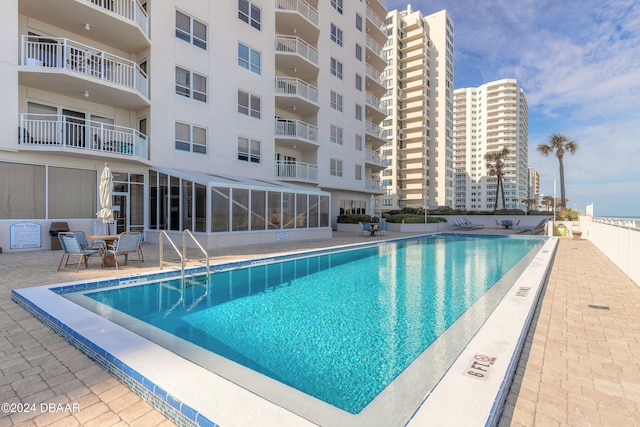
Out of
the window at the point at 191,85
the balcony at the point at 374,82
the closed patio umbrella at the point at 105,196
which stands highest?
the balcony at the point at 374,82

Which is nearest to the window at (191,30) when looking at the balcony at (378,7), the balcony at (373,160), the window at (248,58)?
the window at (248,58)

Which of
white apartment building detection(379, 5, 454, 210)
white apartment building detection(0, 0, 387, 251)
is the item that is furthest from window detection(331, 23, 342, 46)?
white apartment building detection(379, 5, 454, 210)

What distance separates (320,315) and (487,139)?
3781 inches

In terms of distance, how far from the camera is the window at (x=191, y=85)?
15.4 metres

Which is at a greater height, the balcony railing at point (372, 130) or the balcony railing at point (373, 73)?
the balcony railing at point (373, 73)

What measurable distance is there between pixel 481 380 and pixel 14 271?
32.9 ft

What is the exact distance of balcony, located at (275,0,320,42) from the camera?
20.5 metres

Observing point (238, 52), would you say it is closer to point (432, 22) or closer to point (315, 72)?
point (315, 72)

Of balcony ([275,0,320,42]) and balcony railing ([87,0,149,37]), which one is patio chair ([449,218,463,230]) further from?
balcony railing ([87,0,149,37])

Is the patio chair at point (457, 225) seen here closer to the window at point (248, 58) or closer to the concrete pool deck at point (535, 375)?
the window at point (248, 58)

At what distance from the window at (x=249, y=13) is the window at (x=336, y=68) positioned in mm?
7175

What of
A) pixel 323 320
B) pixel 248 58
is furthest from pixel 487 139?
pixel 323 320

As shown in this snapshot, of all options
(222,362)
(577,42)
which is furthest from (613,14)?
(222,362)

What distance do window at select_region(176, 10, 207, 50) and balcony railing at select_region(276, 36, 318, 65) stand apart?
5424 mm
